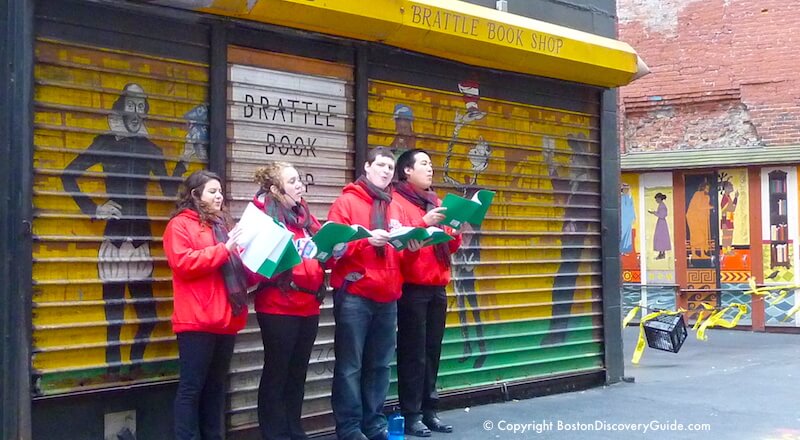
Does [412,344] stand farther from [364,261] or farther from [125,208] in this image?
[125,208]

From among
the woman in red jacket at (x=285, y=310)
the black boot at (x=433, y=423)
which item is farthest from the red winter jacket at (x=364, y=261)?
the black boot at (x=433, y=423)

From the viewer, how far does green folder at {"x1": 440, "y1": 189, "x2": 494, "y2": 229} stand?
19.2 ft

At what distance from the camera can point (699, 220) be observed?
586 inches

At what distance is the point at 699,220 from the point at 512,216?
307 inches

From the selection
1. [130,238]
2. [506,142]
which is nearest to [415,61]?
[506,142]

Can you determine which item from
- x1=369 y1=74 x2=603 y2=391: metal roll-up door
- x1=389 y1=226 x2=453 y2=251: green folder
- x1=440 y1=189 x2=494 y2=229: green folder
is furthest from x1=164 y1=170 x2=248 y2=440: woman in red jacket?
x1=369 y1=74 x2=603 y2=391: metal roll-up door

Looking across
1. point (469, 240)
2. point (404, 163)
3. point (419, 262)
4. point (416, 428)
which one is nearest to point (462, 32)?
point (404, 163)

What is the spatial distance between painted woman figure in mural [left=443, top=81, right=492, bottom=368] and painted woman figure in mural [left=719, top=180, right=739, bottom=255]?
8086 mm

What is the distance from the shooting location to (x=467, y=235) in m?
7.68

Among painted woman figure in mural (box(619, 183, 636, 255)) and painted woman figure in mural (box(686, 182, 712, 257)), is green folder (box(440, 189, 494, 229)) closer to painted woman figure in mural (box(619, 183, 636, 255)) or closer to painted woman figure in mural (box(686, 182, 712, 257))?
painted woman figure in mural (box(686, 182, 712, 257))

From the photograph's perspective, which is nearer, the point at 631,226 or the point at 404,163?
the point at 404,163

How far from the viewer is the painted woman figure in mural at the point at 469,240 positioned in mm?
7551

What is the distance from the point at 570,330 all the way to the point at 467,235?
1.62 metres

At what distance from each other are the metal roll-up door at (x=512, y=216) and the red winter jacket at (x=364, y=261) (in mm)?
1138
